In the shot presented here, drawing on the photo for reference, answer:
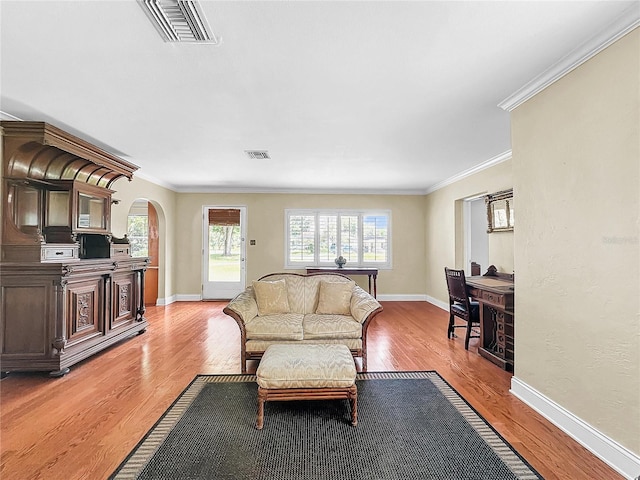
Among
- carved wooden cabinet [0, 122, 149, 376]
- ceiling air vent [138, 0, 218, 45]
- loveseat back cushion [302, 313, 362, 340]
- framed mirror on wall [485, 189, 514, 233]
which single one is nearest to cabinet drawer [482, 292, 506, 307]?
framed mirror on wall [485, 189, 514, 233]

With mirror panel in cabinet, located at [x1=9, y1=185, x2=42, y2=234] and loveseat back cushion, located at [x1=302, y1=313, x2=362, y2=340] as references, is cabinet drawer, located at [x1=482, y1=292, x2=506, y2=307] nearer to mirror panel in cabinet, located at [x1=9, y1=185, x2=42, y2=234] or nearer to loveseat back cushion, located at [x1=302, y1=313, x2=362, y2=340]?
loveseat back cushion, located at [x1=302, y1=313, x2=362, y2=340]

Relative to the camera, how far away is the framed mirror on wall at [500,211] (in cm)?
468

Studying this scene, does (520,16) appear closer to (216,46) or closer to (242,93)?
(216,46)

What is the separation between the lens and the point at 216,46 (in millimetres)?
2125

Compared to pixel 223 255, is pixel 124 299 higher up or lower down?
lower down

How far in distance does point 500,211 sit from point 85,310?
5.47 metres

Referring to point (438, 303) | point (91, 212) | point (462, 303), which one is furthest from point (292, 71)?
point (438, 303)

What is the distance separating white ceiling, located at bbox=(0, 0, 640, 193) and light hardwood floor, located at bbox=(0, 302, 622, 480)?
2.51m

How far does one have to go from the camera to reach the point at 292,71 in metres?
2.42

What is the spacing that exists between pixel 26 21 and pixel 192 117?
1.45 metres

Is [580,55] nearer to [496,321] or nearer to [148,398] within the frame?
[496,321]

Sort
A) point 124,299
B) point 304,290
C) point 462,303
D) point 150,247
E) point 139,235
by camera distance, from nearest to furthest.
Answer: point 304,290
point 462,303
point 124,299
point 150,247
point 139,235

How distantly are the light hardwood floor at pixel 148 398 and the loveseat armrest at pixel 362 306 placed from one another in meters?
0.57

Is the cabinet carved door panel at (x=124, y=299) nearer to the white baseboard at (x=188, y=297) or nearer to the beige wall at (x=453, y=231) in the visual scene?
the white baseboard at (x=188, y=297)
